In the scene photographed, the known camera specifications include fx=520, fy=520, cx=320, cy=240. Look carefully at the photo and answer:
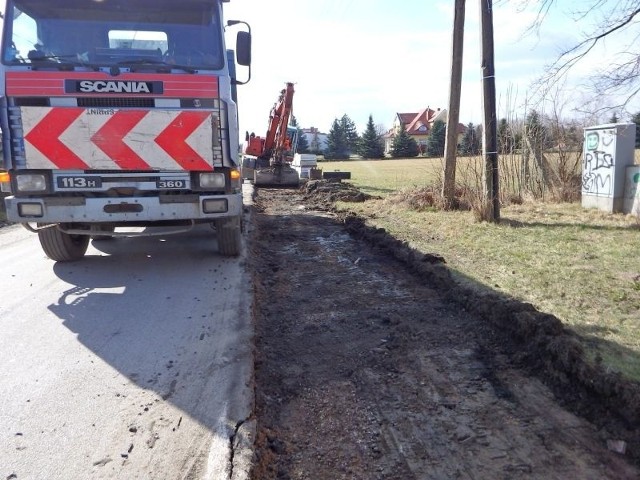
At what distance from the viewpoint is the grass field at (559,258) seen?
438cm

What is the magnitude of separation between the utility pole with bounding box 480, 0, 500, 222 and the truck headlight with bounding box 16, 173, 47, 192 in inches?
291

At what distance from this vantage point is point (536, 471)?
2680 millimetres

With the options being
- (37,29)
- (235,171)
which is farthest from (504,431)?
(37,29)

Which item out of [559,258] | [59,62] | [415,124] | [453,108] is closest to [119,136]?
[59,62]

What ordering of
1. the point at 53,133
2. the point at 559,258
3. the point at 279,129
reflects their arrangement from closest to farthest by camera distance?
the point at 53,133
the point at 559,258
the point at 279,129

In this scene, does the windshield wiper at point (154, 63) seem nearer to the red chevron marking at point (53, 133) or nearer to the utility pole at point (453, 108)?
the red chevron marking at point (53, 133)

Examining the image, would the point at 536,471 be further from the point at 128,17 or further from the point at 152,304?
the point at 128,17

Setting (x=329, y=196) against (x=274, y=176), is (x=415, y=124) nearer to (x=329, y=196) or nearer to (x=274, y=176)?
(x=274, y=176)

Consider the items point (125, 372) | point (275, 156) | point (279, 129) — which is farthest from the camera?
point (275, 156)

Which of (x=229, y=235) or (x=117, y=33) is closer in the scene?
(x=117, y=33)

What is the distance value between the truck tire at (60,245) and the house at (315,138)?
77532 millimetres

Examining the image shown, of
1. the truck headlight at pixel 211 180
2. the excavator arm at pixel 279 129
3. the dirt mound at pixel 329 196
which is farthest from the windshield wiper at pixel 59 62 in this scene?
the excavator arm at pixel 279 129

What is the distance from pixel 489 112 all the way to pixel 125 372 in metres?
8.17

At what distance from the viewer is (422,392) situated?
11.5 ft
